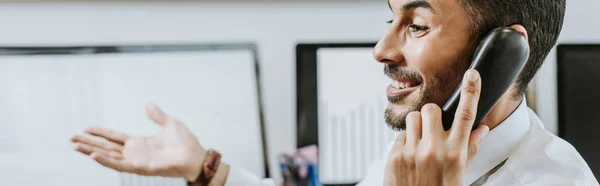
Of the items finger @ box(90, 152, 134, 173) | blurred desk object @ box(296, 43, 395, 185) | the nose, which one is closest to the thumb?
the nose

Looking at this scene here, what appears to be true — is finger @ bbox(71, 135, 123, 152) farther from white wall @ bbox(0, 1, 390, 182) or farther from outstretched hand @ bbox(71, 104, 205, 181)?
white wall @ bbox(0, 1, 390, 182)

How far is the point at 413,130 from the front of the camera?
0.50 meters

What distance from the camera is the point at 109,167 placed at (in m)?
0.68

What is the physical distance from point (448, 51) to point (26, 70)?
1.57ft

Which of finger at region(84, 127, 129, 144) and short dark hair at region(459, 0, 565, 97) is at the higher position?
short dark hair at region(459, 0, 565, 97)

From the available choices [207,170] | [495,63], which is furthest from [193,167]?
[495,63]

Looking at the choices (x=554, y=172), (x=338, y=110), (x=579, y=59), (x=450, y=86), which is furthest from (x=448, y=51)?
(x=579, y=59)

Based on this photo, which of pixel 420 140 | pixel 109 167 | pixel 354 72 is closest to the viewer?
pixel 420 140

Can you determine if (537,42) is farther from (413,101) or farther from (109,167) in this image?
(109,167)

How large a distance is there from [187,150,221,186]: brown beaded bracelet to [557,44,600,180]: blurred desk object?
0.48m

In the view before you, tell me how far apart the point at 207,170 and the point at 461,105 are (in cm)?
33

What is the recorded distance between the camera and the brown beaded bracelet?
27.3 inches

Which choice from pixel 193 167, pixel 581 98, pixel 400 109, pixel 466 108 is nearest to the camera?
pixel 466 108

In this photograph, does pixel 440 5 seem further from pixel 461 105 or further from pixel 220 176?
pixel 220 176
